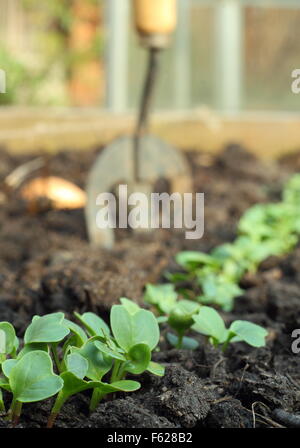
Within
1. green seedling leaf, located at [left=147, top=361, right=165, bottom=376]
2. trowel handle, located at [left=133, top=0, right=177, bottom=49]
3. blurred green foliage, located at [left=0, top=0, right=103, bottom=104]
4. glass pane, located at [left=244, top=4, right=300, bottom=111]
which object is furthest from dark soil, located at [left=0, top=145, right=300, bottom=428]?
blurred green foliage, located at [left=0, top=0, right=103, bottom=104]

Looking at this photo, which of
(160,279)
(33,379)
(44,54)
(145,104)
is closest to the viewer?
(33,379)

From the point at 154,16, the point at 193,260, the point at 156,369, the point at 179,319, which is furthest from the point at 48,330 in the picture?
the point at 154,16

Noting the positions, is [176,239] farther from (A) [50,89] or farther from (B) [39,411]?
(A) [50,89]

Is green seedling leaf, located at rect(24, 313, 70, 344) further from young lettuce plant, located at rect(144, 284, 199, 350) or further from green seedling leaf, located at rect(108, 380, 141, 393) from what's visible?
young lettuce plant, located at rect(144, 284, 199, 350)

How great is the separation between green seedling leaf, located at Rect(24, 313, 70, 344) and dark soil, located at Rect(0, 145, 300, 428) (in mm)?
86

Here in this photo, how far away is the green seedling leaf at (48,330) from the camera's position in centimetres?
100

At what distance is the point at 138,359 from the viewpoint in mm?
1032

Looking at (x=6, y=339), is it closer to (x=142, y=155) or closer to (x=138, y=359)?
(x=138, y=359)

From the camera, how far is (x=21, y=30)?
680cm

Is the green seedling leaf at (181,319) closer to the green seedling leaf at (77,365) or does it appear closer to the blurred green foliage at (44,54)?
the green seedling leaf at (77,365)

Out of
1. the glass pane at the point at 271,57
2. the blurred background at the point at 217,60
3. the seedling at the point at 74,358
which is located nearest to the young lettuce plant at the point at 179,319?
the seedling at the point at 74,358

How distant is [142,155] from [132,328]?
1420 mm

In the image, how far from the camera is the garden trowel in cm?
223
